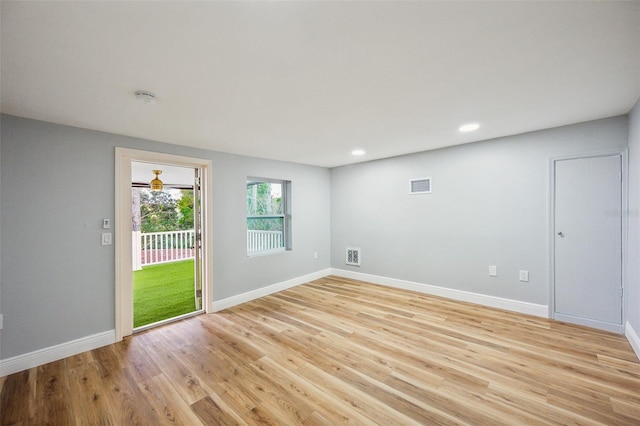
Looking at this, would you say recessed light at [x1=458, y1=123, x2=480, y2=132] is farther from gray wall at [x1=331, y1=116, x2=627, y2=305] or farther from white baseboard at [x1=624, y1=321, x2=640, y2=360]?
white baseboard at [x1=624, y1=321, x2=640, y2=360]

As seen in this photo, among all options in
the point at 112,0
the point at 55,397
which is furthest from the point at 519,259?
the point at 55,397

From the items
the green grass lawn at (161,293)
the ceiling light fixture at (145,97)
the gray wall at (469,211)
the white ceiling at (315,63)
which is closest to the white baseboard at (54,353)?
the green grass lawn at (161,293)

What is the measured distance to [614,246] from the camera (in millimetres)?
2789

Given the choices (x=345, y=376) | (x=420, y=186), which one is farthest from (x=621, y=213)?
(x=345, y=376)

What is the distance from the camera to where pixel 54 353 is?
97.5 inches

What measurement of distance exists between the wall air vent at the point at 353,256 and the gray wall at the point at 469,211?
0.36 ft

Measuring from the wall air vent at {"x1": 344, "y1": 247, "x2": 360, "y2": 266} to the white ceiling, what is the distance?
2853 mm

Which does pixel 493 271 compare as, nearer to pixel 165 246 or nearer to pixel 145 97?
pixel 145 97

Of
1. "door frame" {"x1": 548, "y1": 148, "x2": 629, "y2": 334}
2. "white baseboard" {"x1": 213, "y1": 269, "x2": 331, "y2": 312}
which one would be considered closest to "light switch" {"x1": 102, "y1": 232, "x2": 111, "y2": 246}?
"white baseboard" {"x1": 213, "y1": 269, "x2": 331, "y2": 312}

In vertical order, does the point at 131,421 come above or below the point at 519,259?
below

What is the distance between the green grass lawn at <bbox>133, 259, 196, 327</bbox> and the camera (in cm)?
358

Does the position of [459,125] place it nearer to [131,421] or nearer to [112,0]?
[112,0]

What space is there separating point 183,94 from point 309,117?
3.57 feet

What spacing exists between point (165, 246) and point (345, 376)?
21.2 ft
